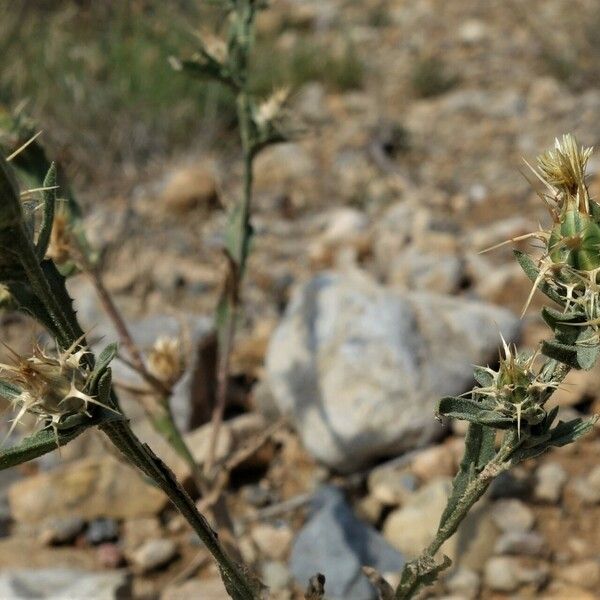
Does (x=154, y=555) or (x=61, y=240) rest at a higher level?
(x=61, y=240)

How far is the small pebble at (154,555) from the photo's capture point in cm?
287

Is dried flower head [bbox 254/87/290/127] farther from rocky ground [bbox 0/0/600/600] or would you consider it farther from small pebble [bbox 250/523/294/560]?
small pebble [bbox 250/523/294/560]

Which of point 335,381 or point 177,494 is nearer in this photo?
point 177,494

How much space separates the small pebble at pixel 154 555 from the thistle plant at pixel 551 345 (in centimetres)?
164

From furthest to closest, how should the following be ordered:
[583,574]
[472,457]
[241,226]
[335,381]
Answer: [335,381], [583,574], [241,226], [472,457]

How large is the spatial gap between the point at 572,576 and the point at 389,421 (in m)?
0.84

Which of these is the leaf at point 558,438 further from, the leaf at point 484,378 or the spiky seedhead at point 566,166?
the spiky seedhead at point 566,166

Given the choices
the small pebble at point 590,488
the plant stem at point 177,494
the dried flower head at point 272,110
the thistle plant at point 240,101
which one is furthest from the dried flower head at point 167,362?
the small pebble at point 590,488

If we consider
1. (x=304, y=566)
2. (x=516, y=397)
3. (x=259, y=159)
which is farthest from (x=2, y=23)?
(x=516, y=397)

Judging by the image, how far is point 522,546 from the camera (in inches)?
108

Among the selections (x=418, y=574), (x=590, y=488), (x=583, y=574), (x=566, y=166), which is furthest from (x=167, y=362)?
(x=590, y=488)

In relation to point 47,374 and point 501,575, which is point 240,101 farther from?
point 501,575

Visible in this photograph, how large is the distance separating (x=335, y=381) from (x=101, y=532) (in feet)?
3.39

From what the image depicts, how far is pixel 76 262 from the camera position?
7.39 feet
